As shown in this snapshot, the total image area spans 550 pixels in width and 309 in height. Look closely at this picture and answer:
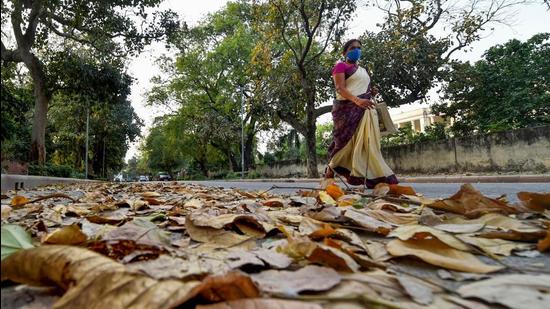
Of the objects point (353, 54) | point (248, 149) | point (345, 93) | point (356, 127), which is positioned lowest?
point (356, 127)

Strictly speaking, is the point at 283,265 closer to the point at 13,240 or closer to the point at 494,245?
the point at 13,240

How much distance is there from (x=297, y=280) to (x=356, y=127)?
409 centimetres

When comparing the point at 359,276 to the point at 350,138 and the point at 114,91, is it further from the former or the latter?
the point at 114,91

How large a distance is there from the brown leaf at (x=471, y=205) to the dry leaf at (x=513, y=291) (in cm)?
79

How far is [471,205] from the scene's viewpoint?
67.3 inches

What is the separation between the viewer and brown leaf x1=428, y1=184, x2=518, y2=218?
5.34 ft

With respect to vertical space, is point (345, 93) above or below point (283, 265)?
above

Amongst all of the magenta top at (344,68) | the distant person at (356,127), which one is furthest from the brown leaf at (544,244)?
the magenta top at (344,68)

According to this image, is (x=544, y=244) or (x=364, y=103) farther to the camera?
(x=364, y=103)

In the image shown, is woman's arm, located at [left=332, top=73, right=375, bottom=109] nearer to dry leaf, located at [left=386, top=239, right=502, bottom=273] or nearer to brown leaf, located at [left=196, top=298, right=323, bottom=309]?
dry leaf, located at [left=386, top=239, right=502, bottom=273]

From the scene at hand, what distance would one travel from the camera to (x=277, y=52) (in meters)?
22.2

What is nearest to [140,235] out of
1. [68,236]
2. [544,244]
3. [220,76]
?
[68,236]

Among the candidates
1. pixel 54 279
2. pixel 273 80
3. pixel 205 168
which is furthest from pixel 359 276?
pixel 205 168

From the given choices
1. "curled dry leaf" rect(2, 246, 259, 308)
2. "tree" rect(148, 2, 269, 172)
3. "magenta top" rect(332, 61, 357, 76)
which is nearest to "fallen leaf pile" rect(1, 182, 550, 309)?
"curled dry leaf" rect(2, 246, 259, 308)
